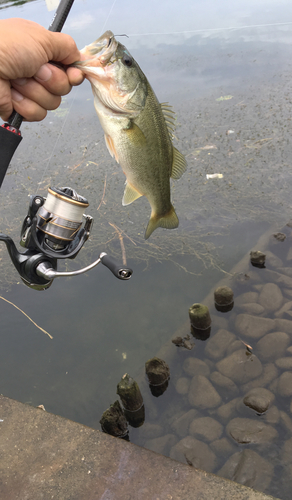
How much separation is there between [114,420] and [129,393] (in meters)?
0.25

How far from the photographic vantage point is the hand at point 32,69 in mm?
1521

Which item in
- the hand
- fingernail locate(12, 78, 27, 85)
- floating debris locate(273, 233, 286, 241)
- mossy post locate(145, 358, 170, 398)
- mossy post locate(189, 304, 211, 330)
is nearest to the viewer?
the hand

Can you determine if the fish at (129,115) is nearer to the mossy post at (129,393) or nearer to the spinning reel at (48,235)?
the spinning reel at (48,235)

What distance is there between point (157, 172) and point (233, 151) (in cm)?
Answer: 340

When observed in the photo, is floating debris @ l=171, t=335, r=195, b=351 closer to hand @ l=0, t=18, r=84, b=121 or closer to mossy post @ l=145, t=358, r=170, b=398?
mossy post @ l=145, t=358, r=170, b=398

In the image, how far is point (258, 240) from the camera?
4.29 m

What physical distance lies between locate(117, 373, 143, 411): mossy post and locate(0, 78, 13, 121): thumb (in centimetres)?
217

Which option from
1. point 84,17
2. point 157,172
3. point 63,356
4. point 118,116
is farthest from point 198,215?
point 84,17

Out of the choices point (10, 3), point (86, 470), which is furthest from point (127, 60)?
point (10, 3)

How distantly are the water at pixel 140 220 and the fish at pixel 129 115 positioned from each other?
2.17 m

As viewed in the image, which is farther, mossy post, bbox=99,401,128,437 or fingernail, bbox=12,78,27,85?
mossy post, bbox=99,401,128,437

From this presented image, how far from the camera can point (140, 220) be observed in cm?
440

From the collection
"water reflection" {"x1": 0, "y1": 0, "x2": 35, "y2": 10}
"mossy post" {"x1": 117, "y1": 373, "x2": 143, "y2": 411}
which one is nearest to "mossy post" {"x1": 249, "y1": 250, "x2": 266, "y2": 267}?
"mossy post" {"x1": 117, "y1": 373, "x2": 143, "y2": 411}

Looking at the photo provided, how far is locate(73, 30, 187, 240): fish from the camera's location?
1.63 meters
